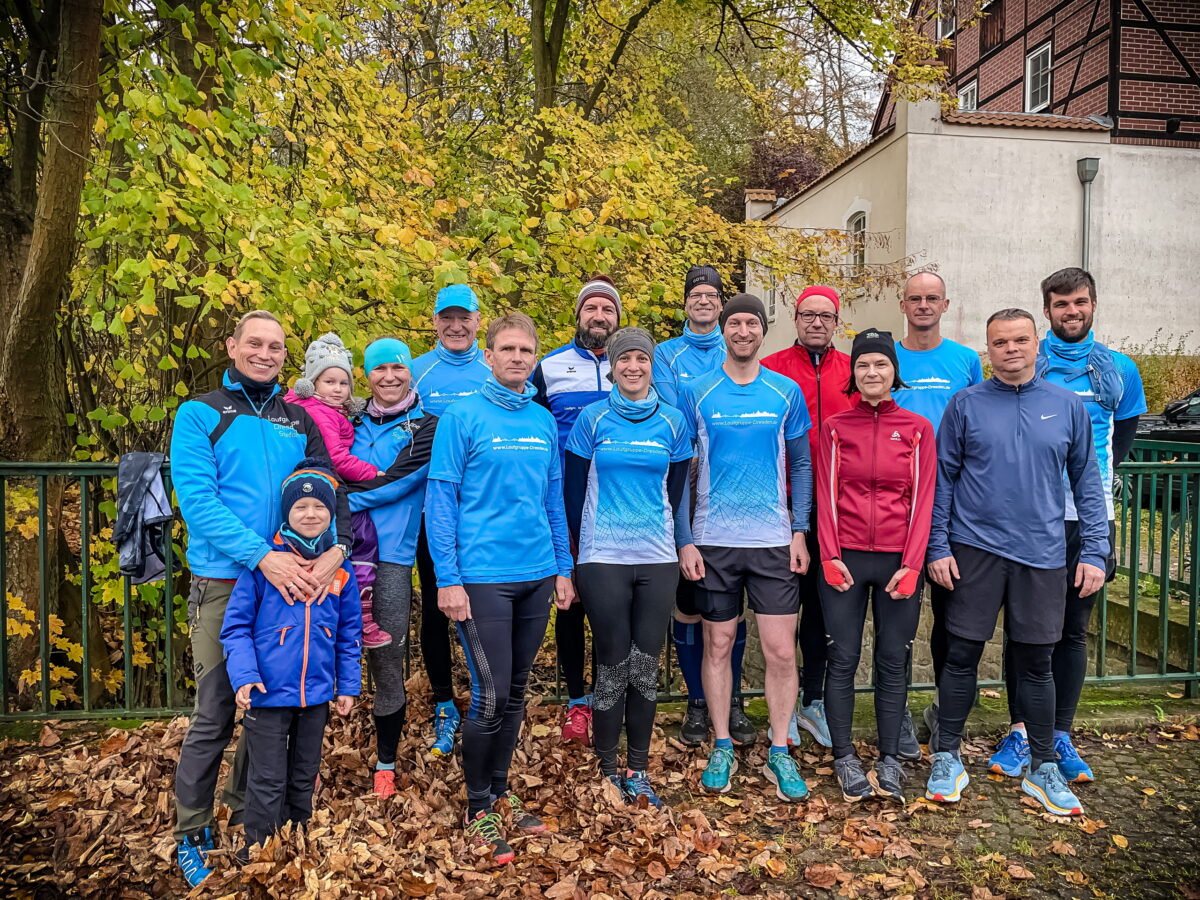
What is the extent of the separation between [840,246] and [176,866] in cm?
Result: 1037

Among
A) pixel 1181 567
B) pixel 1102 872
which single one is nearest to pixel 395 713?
pixel 1102 872

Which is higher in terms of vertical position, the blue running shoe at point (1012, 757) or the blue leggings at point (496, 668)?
the blue leggings at point (496, 668)

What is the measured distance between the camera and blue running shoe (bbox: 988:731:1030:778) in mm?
4363

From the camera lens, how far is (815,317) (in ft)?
14.7

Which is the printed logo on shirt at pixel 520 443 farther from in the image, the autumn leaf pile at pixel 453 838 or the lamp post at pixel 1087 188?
the lamp post at pixel 1087 188

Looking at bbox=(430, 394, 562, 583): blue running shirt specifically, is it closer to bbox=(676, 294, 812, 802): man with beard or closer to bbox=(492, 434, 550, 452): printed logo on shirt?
bbox=(492, 434, 550, 452): printed logo on shirt

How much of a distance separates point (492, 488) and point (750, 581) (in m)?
1.38

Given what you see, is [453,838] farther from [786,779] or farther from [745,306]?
[745,306]

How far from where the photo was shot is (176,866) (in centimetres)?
347

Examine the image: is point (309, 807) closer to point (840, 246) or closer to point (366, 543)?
point (366, 543)

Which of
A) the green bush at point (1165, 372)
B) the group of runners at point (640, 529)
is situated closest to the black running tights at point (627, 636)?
the group of runners at point (640, 529)

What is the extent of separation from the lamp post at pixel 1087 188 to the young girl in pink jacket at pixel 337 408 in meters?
17.2

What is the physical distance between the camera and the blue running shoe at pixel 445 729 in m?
4.40

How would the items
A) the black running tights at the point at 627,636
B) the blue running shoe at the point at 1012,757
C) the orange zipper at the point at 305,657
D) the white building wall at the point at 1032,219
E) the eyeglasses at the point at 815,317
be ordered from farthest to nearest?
the white building wall at the point at 1032,219, the eyeglasses at the point at 815,317, the blue running shoe at the point at 1012,757, the black running tights at the point at 627,636, the orange zipper at the point at 305,657
